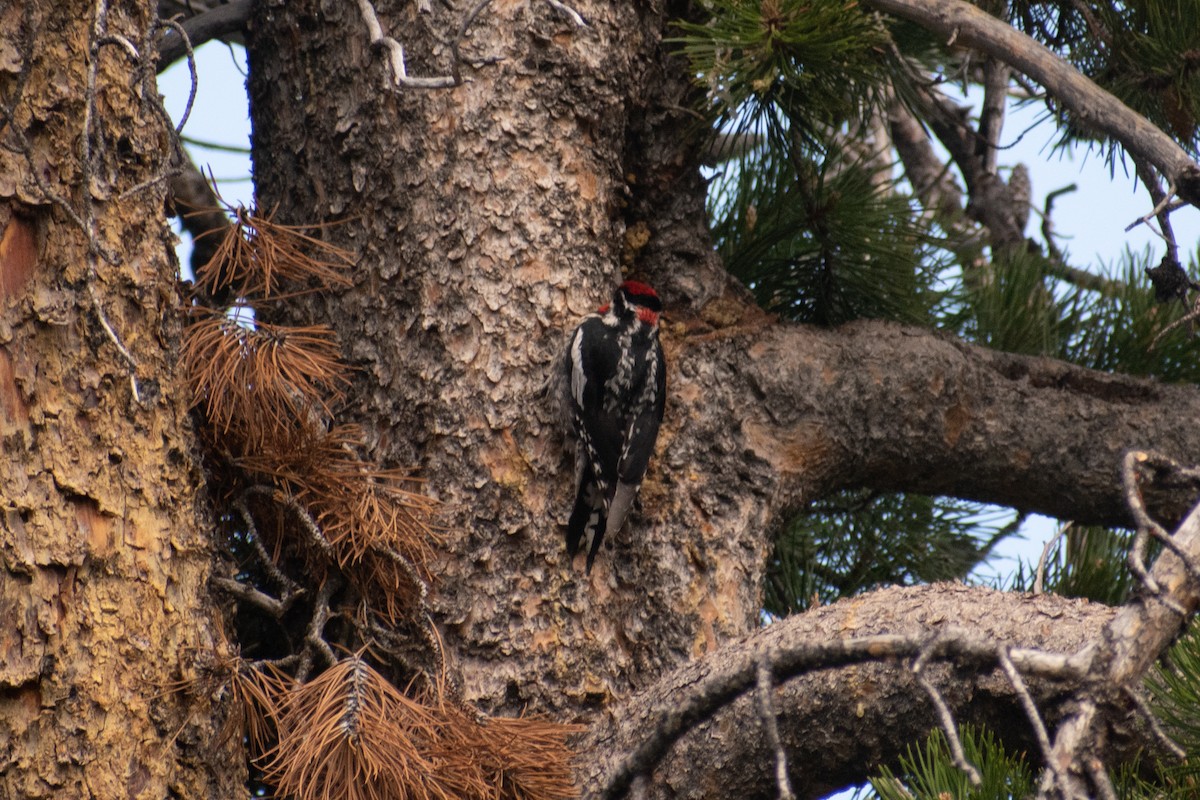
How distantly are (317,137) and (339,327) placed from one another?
373 millimetres

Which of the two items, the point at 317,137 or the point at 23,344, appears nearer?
the point at 23,344

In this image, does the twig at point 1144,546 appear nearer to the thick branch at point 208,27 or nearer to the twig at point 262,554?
the twig at point 262,554

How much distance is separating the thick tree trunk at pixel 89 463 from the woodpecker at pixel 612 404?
2.32ft

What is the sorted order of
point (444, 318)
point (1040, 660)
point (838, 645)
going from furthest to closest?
point (444, 318)
point (838, 645)
point (1040, 660)

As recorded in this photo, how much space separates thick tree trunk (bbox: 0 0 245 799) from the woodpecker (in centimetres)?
71

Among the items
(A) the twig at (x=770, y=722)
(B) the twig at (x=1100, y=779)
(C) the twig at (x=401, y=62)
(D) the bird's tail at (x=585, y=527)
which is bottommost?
(D) the bird's tail at (x=585, y=527)

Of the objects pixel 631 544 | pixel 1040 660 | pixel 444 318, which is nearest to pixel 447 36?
pixel 444 318

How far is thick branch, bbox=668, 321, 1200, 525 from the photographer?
237 cm

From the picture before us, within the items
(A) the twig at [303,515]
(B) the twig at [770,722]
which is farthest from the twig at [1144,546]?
(A) the twig at [303,515]

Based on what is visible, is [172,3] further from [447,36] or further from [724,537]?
[724,537]

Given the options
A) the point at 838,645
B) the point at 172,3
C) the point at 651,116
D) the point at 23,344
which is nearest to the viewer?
the point at 838,645

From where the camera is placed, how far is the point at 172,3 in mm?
3084

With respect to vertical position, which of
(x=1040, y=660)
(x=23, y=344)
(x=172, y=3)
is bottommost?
(x=23, y=344)

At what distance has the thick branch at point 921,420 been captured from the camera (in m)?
2.37
